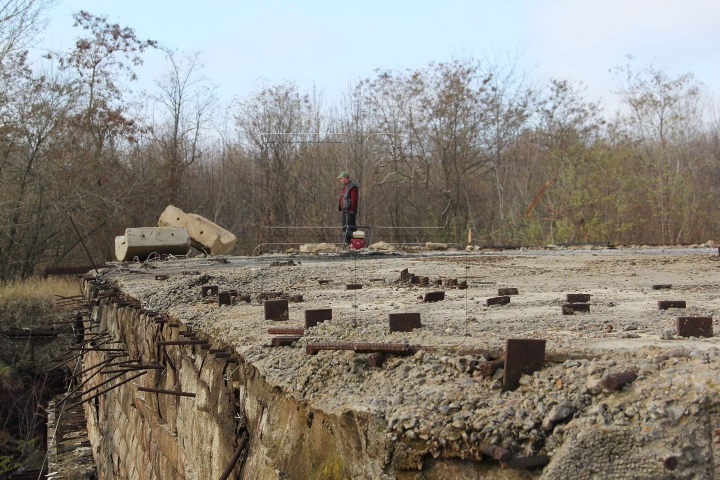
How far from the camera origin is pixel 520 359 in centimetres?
198

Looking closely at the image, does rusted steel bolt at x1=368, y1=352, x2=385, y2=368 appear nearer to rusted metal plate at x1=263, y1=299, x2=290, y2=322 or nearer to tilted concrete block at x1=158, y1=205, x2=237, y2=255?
rusted metal plate at x1=263, y1=299, x2=290, y2=322

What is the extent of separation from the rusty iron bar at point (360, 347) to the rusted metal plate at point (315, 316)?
1.78ft

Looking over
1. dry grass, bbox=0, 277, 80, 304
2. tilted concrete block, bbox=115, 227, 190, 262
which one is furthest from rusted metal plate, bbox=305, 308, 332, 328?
dry grass, bbox=0, 277, 80, 304

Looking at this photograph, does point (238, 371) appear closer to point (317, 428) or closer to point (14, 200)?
point (317, 428)

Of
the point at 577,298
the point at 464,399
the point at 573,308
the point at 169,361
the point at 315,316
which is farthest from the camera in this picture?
the point at 169,361

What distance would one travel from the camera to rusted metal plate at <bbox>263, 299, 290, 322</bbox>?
11.2ft

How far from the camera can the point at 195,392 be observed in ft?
11.5

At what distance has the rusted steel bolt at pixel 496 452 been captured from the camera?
1634 millimetres

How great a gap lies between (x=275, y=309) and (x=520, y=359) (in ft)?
5.59

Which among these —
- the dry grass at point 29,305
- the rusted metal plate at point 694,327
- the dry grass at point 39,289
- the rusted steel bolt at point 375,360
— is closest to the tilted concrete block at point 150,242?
the dry grass at point 29,305

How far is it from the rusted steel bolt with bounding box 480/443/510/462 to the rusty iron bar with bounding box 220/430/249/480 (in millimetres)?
1296

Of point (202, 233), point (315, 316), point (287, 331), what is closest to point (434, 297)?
point (315, 316)

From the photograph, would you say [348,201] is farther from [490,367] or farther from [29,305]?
[490,367]

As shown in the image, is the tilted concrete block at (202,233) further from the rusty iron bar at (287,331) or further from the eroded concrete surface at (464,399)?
the rusty iron bar at (287,331)
